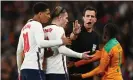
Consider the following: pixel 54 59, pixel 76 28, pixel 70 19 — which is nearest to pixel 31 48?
pixel 54 59

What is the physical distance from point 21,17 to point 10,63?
251 cm

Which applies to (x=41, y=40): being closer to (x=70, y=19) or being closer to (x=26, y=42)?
(x=26, y=42)

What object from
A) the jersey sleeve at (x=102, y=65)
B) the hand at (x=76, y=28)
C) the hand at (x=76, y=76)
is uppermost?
the hand at (x=76, y=28)

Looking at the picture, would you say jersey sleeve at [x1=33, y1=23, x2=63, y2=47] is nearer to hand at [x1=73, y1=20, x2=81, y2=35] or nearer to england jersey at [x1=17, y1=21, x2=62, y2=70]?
england jersey at [x1=17, y1=21, x2=62, y2=70]

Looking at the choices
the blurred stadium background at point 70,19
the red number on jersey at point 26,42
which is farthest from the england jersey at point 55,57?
the blurred stadium background at point 70,19

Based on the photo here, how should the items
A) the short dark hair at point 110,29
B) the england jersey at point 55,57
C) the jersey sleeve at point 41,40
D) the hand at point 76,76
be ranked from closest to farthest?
the jersey sleeve at point 41,40, the england jersey at point 55,57, the short dark hair at point 110,29, the hand at point 76,76

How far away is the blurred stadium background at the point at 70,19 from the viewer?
16578mm

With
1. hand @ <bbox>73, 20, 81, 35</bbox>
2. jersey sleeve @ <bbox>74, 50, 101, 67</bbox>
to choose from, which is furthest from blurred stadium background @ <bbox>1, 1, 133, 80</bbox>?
hand @ <bbox>73, 20, 81, 35</bbox>

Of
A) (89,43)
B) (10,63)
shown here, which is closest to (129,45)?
(10,63)

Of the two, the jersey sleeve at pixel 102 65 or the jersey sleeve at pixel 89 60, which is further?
the jersey sleeve at pixel 89 60

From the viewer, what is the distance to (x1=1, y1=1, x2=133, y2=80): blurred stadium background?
16578 mm

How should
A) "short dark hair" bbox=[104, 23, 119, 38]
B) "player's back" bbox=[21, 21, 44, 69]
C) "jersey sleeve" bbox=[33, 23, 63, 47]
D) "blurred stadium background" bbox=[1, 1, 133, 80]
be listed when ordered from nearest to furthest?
"jersey sleeve" bbox=[33, 23, 63, 47] → "player's back" bbox=[21, 21, 44, 69] → "short dark hair" bbox=[104, 23, 119, 38] → "blurred stadium background" bbox=[1, 1, 133, 80]

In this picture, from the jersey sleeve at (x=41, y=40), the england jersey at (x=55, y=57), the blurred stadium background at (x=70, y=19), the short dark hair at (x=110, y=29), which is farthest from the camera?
the blurred stadium background at (x=70, y=19)

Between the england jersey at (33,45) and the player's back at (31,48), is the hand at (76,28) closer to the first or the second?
the england jersey at (33,45)
